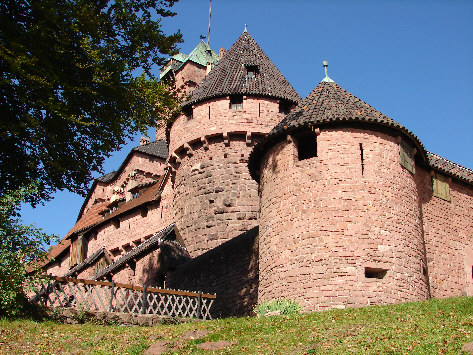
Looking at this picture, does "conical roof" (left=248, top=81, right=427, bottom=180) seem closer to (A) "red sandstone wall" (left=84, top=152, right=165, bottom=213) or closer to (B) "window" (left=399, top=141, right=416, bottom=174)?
(B) "window" (left=399, top=141, right=416, bottom=174)

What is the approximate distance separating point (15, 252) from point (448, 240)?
12.8 meters

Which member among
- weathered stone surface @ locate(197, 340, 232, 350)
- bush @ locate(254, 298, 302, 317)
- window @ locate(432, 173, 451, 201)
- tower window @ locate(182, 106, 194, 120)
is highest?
tower window @ locate(182, 106, 194, 120)

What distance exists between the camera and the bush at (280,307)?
13.5 m

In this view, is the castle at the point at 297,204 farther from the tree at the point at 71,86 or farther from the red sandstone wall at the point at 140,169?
the red sandstone wall at the point at 140,169

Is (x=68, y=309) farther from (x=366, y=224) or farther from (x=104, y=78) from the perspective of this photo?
(x=366, y=224)

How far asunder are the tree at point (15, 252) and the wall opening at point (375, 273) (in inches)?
296

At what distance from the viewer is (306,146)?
55.9 ft

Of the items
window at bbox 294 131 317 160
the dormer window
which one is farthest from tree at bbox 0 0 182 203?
the dormer window

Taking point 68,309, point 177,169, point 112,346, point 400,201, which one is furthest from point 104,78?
point 177,169

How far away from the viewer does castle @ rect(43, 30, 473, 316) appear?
1420 centimetres

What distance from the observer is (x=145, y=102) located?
52.7ft

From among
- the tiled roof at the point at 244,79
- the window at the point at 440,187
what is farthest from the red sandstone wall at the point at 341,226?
the tiled roof at the point at 244,79

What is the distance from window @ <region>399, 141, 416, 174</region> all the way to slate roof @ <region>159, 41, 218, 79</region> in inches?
1713

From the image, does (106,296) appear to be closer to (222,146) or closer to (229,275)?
(229,275)
